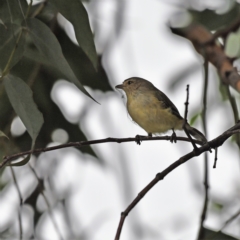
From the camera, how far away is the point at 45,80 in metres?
3.45

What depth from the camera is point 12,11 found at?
218 cm

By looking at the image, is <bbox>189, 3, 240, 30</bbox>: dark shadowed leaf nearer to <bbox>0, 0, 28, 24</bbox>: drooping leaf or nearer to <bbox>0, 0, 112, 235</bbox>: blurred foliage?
<bbox>0, 0, 112, 235</bbox>: blurred foliage

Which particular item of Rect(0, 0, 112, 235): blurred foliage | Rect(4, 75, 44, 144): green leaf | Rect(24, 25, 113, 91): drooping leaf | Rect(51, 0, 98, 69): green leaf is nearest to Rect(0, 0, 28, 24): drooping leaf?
Rect(0, 0, 112, 235): blurred foliage

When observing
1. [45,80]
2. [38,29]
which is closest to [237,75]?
[38,29]

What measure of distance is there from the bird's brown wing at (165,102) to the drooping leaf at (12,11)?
3.63 ft

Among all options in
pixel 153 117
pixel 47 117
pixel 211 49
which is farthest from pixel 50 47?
pixel 47 117

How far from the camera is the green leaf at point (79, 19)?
2223 mm

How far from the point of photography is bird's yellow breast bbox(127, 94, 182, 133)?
2993 millimetres

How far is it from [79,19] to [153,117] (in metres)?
0.91

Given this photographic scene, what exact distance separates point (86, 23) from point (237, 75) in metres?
0.62

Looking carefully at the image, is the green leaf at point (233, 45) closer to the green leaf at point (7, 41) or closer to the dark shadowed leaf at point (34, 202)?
the dark shadowed leaf at point (34, 202)

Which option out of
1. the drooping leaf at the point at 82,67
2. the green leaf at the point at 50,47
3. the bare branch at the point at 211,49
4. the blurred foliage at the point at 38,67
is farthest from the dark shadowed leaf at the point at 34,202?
the green leaf at the point at 50,47

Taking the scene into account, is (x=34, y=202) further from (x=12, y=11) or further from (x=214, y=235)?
(x=12, y=11)

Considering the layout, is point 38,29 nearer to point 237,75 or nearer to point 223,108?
point 237,75
